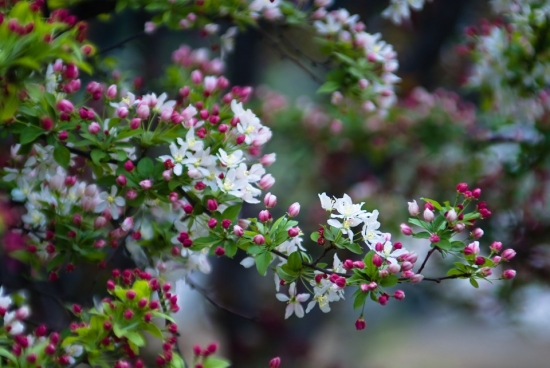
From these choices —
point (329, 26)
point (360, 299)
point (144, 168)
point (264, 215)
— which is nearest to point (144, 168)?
point (144, 168)

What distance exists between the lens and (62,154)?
1501 mm

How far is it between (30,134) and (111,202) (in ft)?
0.85

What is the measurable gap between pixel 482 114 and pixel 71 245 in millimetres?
2181

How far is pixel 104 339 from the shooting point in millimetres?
1386

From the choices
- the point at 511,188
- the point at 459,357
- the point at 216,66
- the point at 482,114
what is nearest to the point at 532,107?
the point at 482,114

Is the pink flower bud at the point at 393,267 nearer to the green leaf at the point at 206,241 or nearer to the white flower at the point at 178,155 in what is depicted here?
the green leaf at the point at 206,241

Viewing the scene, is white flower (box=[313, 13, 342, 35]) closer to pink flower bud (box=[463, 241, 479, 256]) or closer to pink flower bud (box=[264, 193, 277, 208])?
pink flower bud (box=[264, 193, 277, 208])

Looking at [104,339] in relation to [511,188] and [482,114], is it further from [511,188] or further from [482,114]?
[511,188]

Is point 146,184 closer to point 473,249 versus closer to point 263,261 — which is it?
point 263,261

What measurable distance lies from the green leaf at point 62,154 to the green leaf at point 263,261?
0.51 metres

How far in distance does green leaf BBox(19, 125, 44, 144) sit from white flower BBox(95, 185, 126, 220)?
0.72 feet

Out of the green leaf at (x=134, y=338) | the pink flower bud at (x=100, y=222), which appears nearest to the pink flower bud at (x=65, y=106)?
the pink flower bud at (x=100, y=222)

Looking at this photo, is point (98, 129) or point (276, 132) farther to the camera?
point (276, 132)

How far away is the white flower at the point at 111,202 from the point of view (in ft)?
5.23
